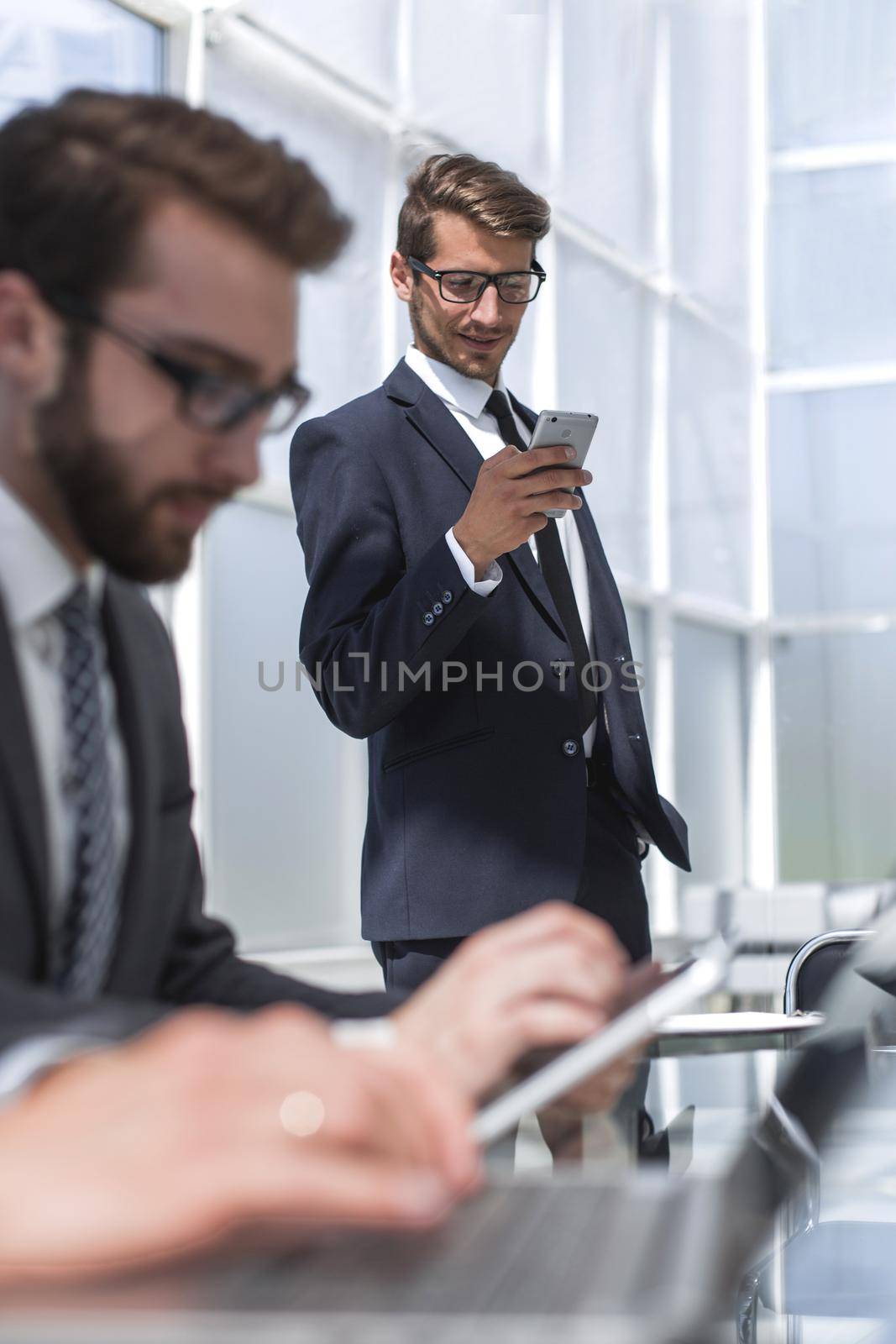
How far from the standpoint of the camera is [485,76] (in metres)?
7.51

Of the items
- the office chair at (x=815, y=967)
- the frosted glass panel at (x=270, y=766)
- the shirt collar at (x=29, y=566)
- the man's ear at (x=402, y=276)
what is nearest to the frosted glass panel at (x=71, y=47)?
the frosted glass panel at (x=270, y=766)

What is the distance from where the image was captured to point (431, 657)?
6.61ft

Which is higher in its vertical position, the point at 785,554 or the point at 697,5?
the point at 697,5

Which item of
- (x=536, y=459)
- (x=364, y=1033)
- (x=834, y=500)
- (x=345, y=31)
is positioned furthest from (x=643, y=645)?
(x=364, y=1033)

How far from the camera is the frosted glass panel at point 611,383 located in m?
8.62

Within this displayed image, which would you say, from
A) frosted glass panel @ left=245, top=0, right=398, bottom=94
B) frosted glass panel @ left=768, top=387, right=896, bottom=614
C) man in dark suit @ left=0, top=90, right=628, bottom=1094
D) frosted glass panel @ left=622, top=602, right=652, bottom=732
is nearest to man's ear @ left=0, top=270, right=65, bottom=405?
man in dark suit @ left=0, top=90, right=628, bottom=1094

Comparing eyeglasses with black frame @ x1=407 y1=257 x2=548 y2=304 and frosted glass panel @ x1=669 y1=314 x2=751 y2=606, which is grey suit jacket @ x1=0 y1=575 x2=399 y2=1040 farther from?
frosted glass panel @ x1=669 y1=314 x2=751 y2=606

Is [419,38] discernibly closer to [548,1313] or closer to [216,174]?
[216,174]

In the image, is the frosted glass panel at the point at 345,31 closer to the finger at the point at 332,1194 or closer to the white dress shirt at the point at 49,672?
the white dress shirt at the point at 49,672

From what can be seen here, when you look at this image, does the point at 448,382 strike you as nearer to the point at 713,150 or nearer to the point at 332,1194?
the point at 332,1194

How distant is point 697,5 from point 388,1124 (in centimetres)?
1051

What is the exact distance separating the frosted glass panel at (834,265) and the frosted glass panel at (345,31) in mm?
4000

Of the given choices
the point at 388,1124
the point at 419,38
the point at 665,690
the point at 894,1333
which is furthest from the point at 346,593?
the point at 665,690

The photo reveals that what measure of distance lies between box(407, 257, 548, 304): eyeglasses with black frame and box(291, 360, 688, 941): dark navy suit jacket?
0.25m
